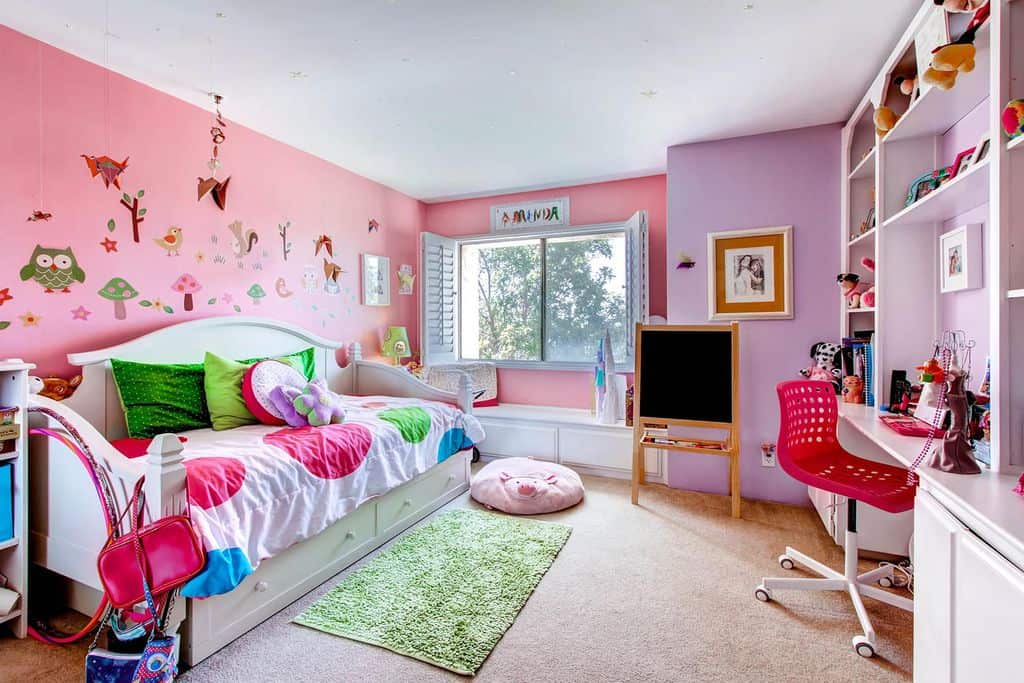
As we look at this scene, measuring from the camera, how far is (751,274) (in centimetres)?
309

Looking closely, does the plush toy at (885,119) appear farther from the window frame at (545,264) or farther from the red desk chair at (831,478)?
the window frame at (545,264)

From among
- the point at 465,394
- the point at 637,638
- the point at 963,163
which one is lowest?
the point at 637,638

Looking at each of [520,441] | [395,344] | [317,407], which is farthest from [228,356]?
[520,441]

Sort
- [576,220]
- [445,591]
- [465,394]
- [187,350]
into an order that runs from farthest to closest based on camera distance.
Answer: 1. [576,220]
2. [465,394]
3. [187,350]
4. [445,591]

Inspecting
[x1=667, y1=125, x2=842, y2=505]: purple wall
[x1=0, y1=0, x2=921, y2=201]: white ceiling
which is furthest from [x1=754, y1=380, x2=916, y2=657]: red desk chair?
[x1=0, y1=0, x2=921, y2=201]: white ceiling

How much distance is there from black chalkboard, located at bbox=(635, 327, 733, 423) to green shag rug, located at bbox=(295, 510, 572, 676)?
104 centimetres

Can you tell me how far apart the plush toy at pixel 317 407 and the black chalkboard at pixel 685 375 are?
6.17 feet

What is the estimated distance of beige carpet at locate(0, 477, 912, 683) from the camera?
1533mm

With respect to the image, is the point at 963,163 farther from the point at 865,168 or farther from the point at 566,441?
the point at 566,441

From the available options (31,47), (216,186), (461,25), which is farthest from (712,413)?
(31,47)

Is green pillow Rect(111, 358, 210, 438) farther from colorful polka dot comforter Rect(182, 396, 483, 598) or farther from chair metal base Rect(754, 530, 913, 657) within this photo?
chair metal base Rect(754, 530, 913, 657)

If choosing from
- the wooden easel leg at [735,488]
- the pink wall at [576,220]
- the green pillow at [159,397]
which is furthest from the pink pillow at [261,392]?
the wooden easel leg at [735,488]

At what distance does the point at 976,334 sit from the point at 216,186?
12.3 feet

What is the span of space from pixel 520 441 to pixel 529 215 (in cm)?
199
